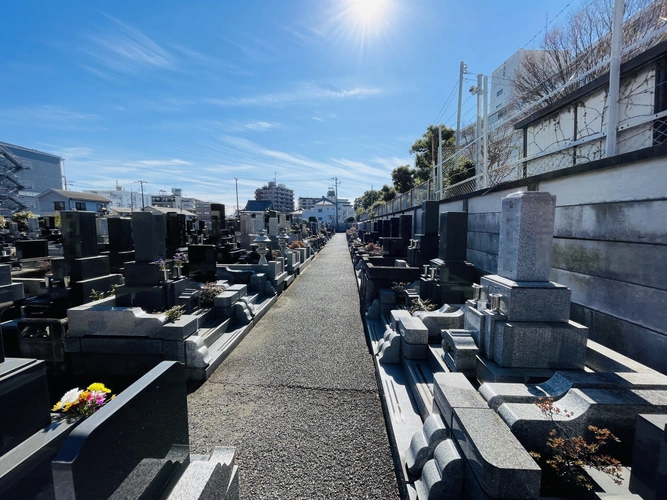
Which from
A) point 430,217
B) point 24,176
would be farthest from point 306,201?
point 430,217

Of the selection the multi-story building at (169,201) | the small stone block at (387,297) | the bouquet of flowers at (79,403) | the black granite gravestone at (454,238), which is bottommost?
the small stone block at (387,297)

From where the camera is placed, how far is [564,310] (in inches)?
151

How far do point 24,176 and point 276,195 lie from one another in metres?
75.6

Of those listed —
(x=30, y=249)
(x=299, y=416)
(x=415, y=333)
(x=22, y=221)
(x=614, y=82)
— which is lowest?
(x=299, y=416)

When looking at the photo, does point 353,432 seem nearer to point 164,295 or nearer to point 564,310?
point 564,310

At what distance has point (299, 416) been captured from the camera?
4.10m

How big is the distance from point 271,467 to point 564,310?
12.6ft

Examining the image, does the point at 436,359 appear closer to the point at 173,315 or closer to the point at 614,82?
the point at 173,315

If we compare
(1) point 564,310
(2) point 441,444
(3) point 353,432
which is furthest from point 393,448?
(1) point 564,310

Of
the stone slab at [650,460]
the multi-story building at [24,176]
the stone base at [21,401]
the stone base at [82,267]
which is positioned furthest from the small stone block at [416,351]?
the multi-story building at [24,176]

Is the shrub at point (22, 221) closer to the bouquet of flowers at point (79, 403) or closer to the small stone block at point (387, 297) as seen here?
the small stone block at point (387, 297)

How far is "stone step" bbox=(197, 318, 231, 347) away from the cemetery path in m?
0.52

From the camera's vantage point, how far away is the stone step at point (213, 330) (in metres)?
6.03

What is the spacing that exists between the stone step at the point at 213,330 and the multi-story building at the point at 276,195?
378 feet
